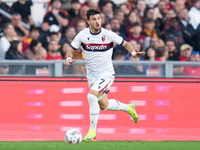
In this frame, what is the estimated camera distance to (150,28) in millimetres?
12797

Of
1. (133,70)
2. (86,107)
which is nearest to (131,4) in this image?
(133,70)

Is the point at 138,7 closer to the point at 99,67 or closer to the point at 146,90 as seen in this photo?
the point at 146,90

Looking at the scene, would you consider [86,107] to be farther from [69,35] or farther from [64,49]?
[69,35]

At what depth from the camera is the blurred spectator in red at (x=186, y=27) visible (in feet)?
42.0

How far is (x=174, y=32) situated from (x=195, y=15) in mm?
992

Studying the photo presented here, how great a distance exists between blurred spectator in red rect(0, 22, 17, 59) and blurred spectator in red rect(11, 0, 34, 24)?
2.44 ft

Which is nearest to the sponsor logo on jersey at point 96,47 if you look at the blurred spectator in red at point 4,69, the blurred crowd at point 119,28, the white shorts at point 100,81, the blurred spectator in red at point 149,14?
the white shorts at point 100,81

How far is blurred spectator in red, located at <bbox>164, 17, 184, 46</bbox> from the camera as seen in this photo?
1263cm

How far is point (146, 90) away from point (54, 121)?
1896mm

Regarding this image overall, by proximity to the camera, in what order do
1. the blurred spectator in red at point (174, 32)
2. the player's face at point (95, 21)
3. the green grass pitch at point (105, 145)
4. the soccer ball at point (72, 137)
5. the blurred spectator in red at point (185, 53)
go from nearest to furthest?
the green grass pitch at point (105, 145)
the soccer ball at point (72, 137)
the player's face at point (95, 21)
the blurred spectator in red at point (185, 53)
the blurred spectator in red at point (174, 32)

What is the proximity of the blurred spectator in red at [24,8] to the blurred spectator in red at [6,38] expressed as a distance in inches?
29.3

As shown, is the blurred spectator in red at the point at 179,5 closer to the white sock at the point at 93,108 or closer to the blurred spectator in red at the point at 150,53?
the blurred spectator in red at the point at 150,53

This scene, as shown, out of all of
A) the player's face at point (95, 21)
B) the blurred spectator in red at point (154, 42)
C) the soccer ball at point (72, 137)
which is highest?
the player's face at point (95, 21)

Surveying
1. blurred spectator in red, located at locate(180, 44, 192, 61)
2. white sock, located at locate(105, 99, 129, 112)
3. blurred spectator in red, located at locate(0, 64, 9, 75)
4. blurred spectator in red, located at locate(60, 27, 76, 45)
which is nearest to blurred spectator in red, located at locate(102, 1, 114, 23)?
blurred spectator in red, located at locate(60, 27, 76, 45)
